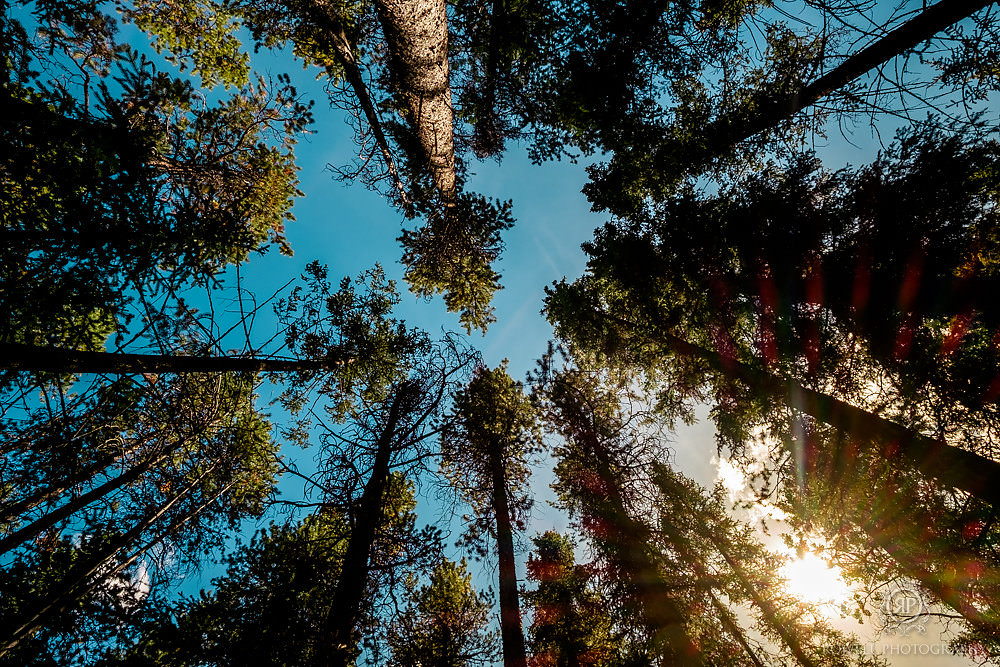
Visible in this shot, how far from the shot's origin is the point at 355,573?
522 centimetres

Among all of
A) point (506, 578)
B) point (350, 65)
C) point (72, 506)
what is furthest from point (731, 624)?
point (350, 65)

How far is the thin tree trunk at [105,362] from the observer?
10.2 ft

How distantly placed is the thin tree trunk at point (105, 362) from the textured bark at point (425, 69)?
221 inches

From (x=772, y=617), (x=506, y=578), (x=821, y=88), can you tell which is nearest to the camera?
(x=821, y=88)

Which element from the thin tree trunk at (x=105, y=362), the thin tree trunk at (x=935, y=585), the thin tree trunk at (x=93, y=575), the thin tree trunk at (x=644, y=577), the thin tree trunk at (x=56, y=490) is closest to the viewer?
the thin tree trunk at (x=105, y=362)

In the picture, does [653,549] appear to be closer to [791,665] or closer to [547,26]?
[791,665]

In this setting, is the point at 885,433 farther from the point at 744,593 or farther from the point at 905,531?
the point at 744,593

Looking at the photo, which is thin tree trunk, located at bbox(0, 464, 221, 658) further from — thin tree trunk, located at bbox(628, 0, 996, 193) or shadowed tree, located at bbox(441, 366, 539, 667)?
thin tree trunk, located at bbox(628, 0, 996, 193)

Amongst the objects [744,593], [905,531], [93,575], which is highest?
[93,575]

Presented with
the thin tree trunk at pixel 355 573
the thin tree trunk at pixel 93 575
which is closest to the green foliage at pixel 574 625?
the thin tree trunk at pixel 355 573

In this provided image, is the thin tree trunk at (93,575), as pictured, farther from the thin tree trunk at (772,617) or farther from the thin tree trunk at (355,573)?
the thin tree trunk at (772,617)

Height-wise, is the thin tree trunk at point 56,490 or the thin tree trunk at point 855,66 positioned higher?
the thin tree trunk at point 855,66

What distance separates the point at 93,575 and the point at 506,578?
757cm

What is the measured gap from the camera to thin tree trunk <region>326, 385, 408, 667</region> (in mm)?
4445
